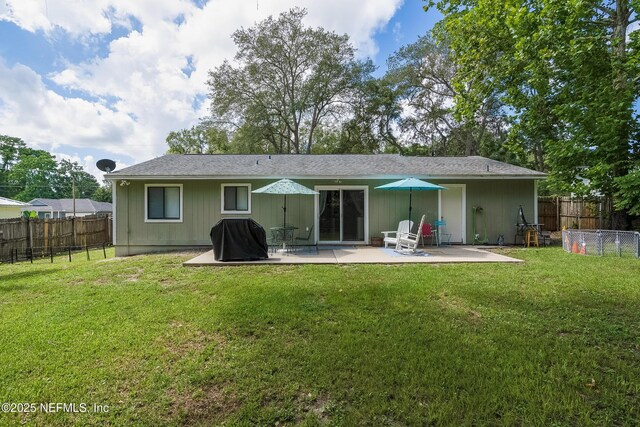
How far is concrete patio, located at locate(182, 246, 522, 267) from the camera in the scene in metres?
6.91

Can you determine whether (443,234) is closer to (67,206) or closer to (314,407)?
(314,407)

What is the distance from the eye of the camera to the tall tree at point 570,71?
27.8 feet

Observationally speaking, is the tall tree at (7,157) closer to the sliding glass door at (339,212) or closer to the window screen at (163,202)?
the window screen at (163,202)

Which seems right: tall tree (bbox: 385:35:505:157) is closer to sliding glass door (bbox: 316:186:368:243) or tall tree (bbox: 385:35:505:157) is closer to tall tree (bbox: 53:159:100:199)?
sliding glass door (bbox: 316:186:368:243)

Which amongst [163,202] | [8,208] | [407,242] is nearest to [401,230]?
[407,242]

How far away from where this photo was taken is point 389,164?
10930mm

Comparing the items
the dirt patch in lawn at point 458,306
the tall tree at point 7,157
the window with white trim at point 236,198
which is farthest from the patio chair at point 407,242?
the tall tree at point 7,157

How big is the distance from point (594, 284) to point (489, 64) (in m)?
9.25

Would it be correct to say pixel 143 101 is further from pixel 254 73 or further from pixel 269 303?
pixel 269 303

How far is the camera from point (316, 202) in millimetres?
9672

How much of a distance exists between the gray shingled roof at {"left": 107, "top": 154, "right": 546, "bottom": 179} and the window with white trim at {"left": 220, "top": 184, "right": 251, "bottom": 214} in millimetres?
516

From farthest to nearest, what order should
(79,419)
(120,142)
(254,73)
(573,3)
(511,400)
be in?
(120,142)
(254,73)
(573,3)
(511,400)
(79,419)

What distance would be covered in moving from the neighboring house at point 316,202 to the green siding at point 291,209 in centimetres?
3

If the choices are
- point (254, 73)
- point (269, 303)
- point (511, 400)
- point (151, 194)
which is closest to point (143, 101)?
point (151, 194)
